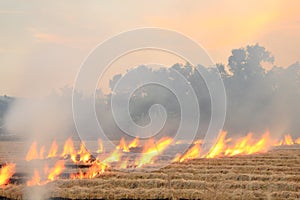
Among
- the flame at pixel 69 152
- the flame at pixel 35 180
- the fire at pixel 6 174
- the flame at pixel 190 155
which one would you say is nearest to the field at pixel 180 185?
the fire at pixel 6 174

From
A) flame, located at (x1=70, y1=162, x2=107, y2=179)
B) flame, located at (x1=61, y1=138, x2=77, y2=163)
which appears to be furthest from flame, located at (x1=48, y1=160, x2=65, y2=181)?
flame, located at (x1=61, y1=138, x2=77, y2=163)

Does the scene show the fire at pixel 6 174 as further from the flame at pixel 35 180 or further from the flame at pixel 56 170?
the flame at pixel 56 170

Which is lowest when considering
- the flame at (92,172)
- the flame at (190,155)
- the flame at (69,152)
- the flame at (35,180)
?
the flame at (35,180)

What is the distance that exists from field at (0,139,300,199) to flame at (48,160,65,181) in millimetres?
609

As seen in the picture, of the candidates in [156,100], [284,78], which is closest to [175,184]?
[156,100]

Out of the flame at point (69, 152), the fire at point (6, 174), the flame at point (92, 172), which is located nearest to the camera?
the fire at point (6, 174)

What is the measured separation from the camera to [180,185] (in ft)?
73.2

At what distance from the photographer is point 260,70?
95625 mm

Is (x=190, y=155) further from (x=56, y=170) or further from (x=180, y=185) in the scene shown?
(x=180, y=185)

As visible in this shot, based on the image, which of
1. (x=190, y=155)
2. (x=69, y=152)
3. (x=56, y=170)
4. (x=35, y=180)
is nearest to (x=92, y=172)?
(x=56, y=170)

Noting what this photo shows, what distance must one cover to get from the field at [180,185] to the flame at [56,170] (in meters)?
0.61

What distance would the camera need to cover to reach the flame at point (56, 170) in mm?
24750

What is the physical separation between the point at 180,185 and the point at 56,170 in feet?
28.6

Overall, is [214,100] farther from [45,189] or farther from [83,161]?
[45,189]
